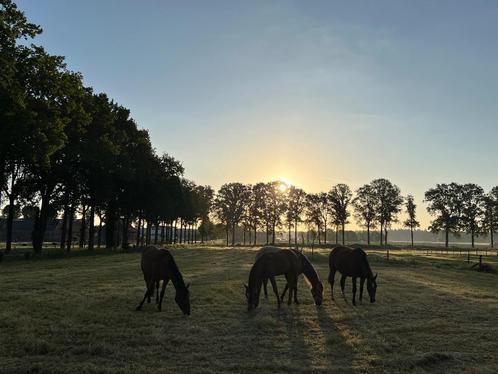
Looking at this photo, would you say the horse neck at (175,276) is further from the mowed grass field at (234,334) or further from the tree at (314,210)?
the tree at (314,210)

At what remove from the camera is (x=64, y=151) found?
162 ft

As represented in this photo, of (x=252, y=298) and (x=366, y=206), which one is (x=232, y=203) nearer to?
(x=366, y=206)

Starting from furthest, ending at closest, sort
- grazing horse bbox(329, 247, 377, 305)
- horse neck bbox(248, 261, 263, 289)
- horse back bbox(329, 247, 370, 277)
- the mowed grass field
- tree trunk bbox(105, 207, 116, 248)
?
tree trunk bbox(105, 207, 116, 248)
horse back bbox(329, 247, 370, 277)
grazing horse bbox(329, 247, 377, 305)
horse neck bbox(248, 261, 263, 289)
the mowed grass field

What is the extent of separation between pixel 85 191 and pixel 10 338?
49760 mm

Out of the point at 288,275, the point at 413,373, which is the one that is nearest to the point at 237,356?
the point at 413,373

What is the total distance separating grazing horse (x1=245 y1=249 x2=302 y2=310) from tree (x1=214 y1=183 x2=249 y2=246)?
109535 mm

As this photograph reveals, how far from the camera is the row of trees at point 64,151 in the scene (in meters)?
36.1

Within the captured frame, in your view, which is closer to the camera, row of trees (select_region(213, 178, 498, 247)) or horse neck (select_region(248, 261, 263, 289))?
horse neck (select_region(248, 261, 263, 289))

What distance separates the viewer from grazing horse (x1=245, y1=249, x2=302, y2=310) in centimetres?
1716

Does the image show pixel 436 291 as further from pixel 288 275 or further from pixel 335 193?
pixel 335 193

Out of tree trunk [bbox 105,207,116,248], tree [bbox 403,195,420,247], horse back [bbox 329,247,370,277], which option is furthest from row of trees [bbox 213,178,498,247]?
horse back [bbox 329,247,370,277]

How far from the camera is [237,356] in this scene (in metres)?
10.7

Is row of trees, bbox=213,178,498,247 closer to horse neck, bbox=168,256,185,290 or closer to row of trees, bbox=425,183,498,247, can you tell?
Result: row of trees, bbox=425,183,498,247

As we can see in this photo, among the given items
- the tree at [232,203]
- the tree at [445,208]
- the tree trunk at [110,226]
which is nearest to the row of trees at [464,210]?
the tree at [445,208]
